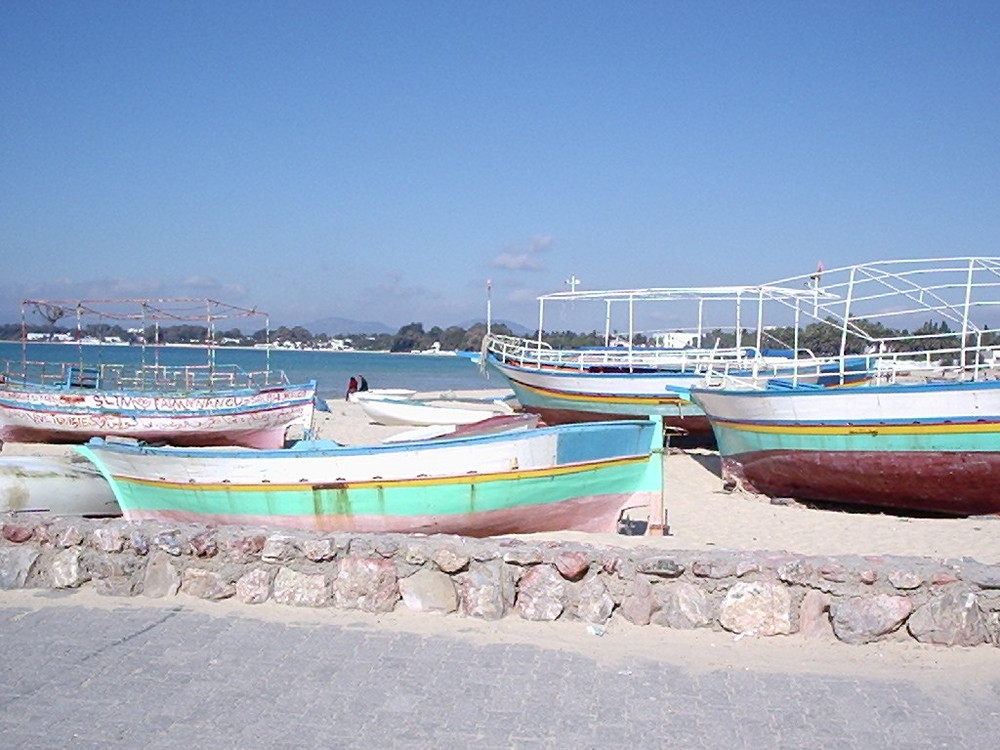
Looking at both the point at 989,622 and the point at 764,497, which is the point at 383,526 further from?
the point at 764,497

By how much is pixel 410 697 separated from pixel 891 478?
8.78m

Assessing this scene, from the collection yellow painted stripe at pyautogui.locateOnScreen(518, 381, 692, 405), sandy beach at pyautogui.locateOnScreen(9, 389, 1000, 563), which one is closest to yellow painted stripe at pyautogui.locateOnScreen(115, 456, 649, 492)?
sandy beach at pyautogui.locateOnScreen(9, 389, 1000, 563)

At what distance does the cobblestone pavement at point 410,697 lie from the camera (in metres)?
4.14

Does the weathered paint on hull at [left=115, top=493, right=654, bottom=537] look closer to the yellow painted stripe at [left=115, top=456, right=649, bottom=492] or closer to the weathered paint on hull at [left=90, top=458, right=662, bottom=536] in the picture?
the weathered paint on hull at [left=90, top=458, right=662, bottom=536]

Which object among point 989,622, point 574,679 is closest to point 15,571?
point 574,679

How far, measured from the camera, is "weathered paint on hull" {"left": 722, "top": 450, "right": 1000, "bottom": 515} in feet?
35.6

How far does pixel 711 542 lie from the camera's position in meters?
9.65

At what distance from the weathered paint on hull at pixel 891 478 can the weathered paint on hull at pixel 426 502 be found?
4.04 metres

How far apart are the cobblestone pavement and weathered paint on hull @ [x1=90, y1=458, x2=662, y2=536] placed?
328 cm

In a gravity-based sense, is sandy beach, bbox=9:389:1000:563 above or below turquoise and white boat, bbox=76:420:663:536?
below

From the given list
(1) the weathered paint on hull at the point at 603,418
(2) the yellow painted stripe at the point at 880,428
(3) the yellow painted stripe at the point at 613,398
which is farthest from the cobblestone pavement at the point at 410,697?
(3) the yellow painted stripe at the point at 613,398

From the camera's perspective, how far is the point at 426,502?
8.75 m

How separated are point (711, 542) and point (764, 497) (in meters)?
3.90

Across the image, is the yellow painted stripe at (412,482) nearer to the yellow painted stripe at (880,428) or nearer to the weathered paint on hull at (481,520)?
the weathered paint on hull at (481,520)
